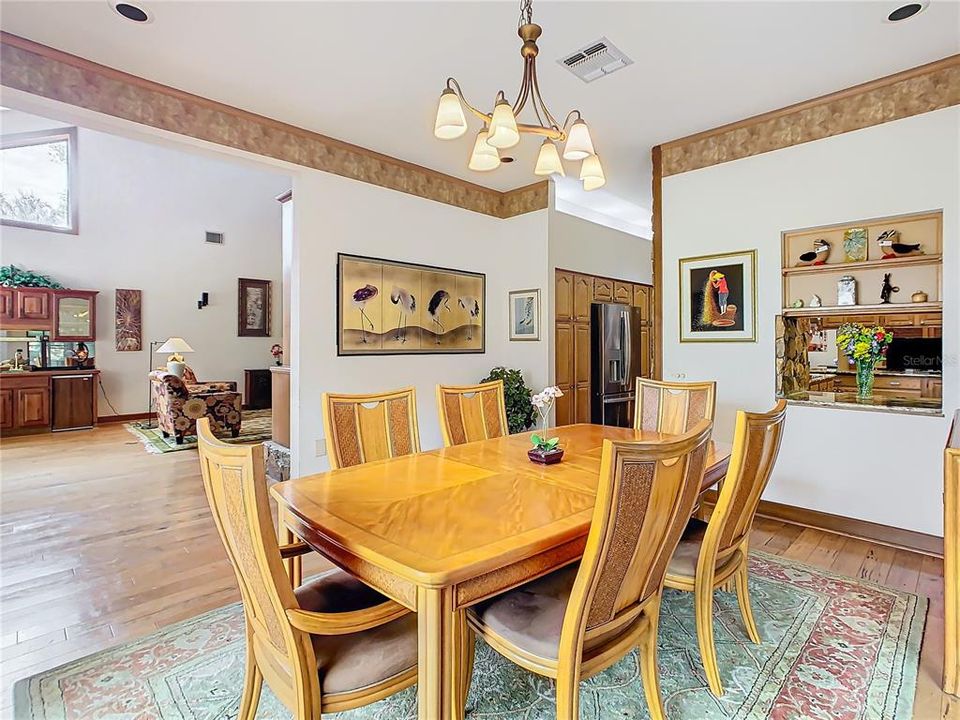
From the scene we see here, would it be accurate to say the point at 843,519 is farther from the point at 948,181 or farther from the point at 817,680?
the point at 948,181

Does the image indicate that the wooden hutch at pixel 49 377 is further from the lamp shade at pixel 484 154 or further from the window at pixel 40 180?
the lamp shade at pixel 484 154

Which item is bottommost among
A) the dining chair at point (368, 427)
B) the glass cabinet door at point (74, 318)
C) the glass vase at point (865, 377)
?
the dining chair at point (368, 427)

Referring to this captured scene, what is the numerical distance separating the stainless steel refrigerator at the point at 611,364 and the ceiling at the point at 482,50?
8.00ft

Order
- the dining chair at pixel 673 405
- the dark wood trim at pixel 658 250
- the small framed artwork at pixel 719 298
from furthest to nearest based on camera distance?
the dark wood trim at pixel 658 250, the small framed artwork at pixel 719 298, the dining chair at pixel 673 405

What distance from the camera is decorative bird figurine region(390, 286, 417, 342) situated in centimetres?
447

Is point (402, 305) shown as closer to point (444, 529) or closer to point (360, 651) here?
point (444, 529)

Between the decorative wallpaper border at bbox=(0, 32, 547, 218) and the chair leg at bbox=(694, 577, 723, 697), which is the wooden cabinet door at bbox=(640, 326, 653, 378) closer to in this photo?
the decorative wallpaper border at bbox=(0, 32, 547, 218)

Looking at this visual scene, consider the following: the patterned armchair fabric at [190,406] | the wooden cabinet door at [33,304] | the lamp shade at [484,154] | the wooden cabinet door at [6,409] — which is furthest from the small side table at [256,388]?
the lamp shade at [484,154]

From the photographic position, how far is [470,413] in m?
2.83

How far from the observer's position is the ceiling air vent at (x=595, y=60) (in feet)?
8.77

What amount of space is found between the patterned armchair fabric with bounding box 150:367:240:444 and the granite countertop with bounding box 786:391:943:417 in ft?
20.1

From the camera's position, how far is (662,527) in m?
1.32

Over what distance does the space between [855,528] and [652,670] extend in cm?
251

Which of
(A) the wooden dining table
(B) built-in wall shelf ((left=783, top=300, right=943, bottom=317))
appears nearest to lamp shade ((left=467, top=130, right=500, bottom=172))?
(A) the wooden dining table
